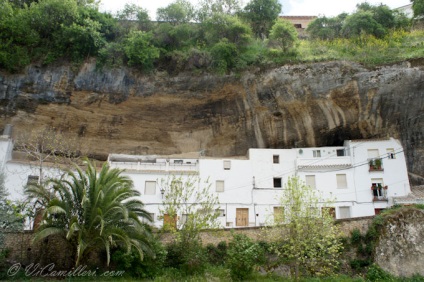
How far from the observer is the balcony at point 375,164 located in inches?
1005

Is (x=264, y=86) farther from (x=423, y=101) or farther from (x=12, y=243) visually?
(x=12, y=243)

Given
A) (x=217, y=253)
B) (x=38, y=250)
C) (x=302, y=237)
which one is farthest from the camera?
(x=217, y=253)

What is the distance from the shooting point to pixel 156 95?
2795cm

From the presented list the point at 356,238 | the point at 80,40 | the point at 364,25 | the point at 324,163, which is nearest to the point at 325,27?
the point at 364,25

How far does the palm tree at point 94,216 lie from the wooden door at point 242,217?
935cm

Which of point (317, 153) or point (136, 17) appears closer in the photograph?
point (317, 153)

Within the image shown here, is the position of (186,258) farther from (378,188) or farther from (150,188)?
(378,188)

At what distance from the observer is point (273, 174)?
2655 cm

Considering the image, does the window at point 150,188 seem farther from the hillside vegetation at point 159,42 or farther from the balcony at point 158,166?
the hillside vegetation at point 159,42

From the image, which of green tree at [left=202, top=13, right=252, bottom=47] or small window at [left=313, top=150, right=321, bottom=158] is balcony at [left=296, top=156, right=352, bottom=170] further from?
green tree at [left=202, top=13, right=252, bottom=47]

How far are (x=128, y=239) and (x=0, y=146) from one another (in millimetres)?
14050

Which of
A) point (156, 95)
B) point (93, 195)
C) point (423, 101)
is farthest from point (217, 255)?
point (423, 101)

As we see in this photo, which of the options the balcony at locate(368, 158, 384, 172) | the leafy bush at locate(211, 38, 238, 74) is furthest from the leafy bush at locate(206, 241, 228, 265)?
the leafy bush at locate(211, 38, 238, 74)

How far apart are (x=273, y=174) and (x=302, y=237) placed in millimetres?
10115
